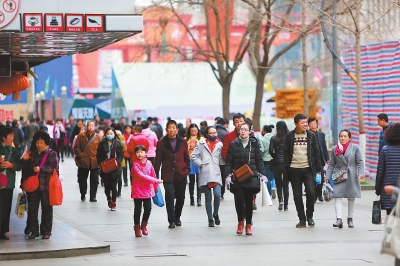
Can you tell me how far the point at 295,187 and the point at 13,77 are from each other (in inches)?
263

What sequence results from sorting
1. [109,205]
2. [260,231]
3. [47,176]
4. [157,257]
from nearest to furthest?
1. [157,257]
2. [47,176]
3. [260,231]
4. [109,205]

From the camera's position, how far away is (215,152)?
609 inches

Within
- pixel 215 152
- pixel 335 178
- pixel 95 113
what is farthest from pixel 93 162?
pixel 95 113

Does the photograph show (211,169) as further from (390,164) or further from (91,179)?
(91,179)

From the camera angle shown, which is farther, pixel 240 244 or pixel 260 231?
pixel 260 231

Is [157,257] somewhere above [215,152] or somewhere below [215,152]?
below

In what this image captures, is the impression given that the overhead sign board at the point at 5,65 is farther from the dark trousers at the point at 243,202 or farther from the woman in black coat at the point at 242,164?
the dark trousers at the point at 243,202

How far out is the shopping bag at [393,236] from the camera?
8.09 metres

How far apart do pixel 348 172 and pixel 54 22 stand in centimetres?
552

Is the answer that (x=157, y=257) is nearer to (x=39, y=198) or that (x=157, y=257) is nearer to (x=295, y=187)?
(x=39, y=198)

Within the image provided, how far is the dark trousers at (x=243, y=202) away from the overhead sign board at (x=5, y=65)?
437 centimetres

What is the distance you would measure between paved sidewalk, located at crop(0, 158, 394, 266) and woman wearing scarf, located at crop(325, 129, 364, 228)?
0.33 metres

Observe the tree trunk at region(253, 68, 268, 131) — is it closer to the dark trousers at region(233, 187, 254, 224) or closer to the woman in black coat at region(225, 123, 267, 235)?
the woman in black coat at region(225, 123, 267, 235)

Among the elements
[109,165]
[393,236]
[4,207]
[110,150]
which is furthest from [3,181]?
[393,236]
